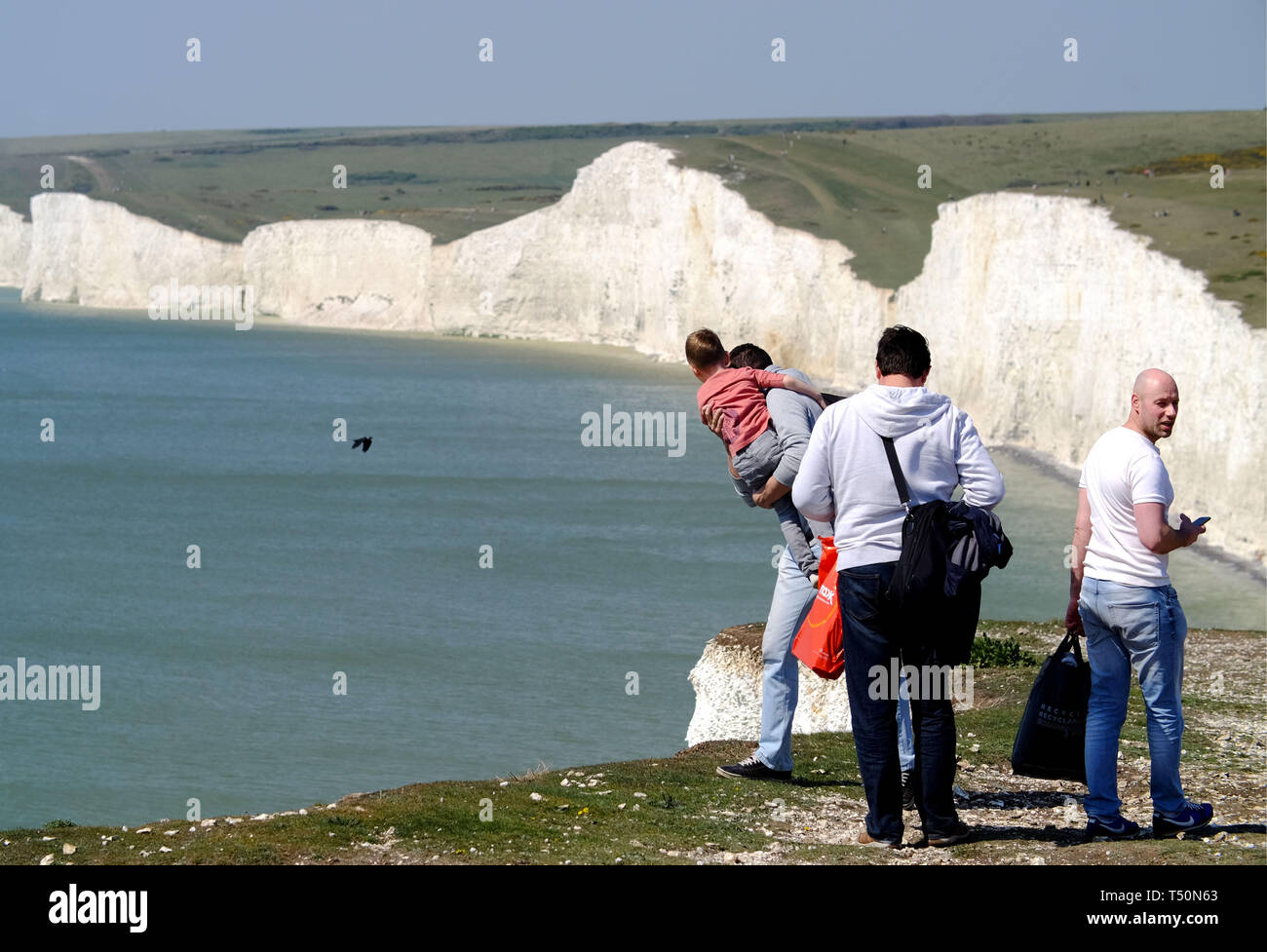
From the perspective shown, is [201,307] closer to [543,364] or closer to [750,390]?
[543,364]

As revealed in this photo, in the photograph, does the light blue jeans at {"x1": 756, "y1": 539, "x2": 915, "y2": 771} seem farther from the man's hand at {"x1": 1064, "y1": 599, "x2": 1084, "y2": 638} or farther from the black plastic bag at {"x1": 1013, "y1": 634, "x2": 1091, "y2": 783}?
the man's hand at {"x1": 1064, "y1": 599, "x2": 1084, "y2": 638}

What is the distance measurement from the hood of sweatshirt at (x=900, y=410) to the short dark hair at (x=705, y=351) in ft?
5.45

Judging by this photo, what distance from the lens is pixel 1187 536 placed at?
26.3 feet

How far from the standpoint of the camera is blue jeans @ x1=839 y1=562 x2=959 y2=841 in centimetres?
802

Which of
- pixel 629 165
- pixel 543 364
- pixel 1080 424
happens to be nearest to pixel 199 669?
pixel 1080 424

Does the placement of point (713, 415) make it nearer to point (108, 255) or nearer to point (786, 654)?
point (786, 654)

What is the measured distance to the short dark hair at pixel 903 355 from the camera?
8008mm

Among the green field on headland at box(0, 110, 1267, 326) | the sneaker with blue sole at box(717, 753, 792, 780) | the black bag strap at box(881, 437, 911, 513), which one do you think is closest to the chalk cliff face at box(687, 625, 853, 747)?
the sneaker with blue sole at box(717, 753, 792, 780)

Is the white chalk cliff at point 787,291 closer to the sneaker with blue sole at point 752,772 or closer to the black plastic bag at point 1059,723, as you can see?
the black plastic bag at point 1059,723

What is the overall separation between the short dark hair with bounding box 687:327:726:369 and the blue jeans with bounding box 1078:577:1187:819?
2605 millimetres

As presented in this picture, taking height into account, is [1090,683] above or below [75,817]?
above

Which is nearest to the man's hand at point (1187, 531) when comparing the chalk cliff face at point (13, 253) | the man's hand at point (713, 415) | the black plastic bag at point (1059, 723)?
the black plastic bag at point (1059, 723)

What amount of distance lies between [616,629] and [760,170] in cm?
6533

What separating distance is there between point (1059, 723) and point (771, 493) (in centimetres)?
212
